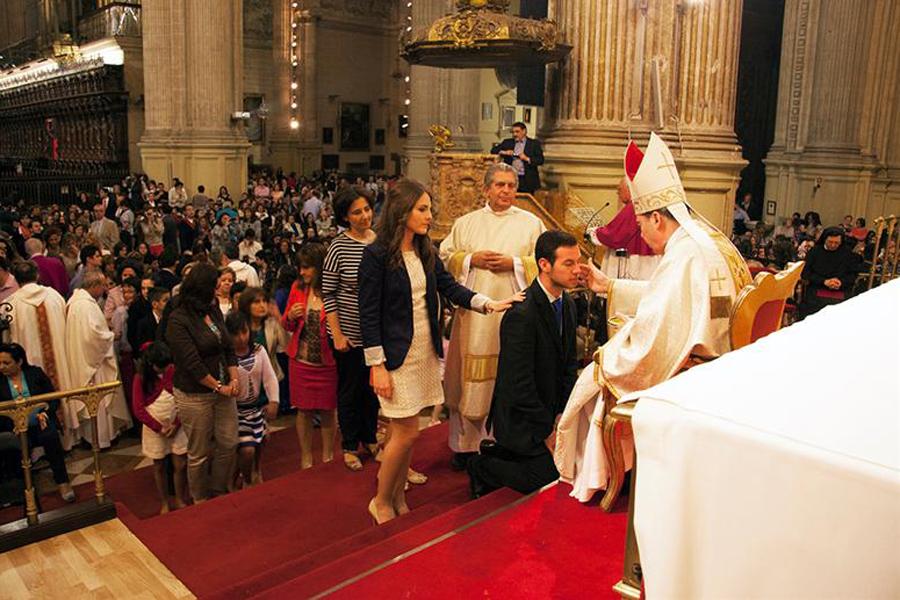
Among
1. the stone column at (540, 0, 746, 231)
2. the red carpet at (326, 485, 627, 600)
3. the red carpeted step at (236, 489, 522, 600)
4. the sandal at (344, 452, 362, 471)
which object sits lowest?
the sandal at (344, 452, 362, 471)

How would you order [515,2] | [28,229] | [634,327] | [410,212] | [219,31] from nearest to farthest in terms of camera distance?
1. [634,327]
2. [410,212]
3. [28,229]
4. [219,31]
5. [515,2]

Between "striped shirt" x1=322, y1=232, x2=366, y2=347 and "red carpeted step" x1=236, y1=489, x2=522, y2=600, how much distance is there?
4.04ft

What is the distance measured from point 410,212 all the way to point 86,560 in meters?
2.45

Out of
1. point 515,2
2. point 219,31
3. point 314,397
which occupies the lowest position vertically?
point 314,397

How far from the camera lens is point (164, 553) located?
429 cm

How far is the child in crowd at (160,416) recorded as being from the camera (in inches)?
221

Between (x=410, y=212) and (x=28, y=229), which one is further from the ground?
(x=410, y=212)

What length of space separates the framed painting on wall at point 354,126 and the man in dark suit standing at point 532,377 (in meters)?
28.8

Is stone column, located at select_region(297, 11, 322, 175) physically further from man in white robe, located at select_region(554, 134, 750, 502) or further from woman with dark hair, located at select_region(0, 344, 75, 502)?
man in white robe, located at select_region(554, 134, 750, 502)

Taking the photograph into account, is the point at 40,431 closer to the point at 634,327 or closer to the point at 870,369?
the point at 634,327

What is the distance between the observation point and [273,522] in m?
4.60

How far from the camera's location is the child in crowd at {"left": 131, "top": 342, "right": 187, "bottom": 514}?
562 cm

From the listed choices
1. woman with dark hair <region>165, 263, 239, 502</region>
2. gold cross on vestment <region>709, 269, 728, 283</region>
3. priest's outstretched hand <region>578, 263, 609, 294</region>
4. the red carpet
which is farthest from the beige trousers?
gold cross on vestment <region>709, 269, 728, 283</region>

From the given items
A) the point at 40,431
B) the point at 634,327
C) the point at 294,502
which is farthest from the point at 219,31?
the point at 634,327
